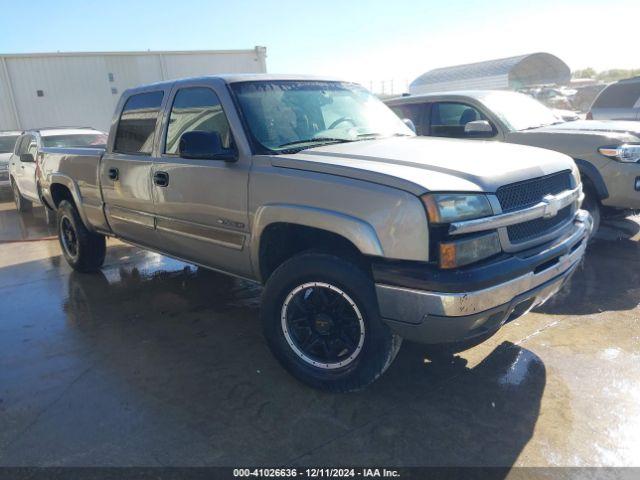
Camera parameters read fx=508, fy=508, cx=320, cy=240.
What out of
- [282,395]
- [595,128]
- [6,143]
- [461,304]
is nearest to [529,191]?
[461,304]

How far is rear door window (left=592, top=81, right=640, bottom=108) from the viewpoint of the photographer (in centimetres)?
945

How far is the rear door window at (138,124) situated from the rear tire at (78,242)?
1297 mm

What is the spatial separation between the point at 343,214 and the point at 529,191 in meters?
1.11

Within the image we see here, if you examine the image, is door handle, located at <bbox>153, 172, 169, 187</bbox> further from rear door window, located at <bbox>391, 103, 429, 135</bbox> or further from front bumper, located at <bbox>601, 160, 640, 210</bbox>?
front bumper, located at <bbox>601, 160, 640, 210</bbox>

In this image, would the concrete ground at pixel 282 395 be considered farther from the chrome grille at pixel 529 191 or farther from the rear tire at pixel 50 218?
the rear tire at pixel 50 218

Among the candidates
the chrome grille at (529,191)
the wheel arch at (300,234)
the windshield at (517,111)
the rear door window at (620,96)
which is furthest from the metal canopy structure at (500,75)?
the wheel arch at (300,234)

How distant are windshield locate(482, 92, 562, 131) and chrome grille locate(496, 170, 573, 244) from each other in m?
3.16

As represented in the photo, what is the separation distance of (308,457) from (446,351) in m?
1.42

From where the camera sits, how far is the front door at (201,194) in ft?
11.4

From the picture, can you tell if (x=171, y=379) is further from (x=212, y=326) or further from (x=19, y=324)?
(x=19, y=324)

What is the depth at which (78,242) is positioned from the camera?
5.68m

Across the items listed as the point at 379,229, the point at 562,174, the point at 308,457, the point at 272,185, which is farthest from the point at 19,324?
the point at 562,174

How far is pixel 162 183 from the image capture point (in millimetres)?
4039

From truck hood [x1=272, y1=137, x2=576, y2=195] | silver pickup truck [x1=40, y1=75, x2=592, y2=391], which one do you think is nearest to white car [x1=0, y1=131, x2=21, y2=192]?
silver pickup truck [x1=40, y1=75, x2=592, y2=391]
